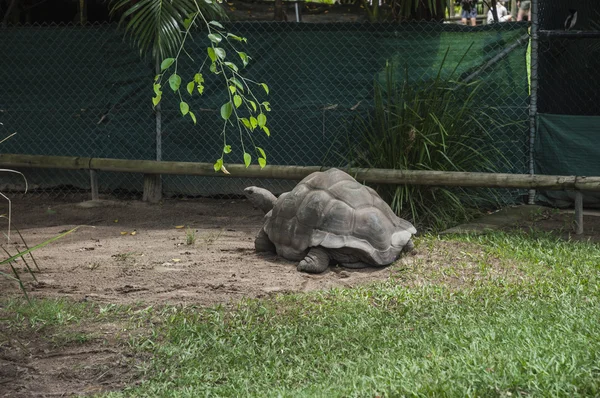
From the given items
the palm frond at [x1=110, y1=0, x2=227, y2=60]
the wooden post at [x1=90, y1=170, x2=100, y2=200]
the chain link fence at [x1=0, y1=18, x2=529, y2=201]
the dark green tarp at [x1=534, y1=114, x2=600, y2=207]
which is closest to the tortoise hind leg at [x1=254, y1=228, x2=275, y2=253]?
the chain link fence at [x1=0, y1=18, x2=529, y2=201]

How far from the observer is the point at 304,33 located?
9.35 m

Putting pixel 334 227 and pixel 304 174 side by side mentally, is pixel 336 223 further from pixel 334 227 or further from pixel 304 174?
pixel 304 174

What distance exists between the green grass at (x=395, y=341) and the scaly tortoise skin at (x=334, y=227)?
54 cm

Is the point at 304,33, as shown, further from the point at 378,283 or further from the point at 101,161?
the point at 378,283

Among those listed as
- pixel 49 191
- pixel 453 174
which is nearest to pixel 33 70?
pixel 49 191

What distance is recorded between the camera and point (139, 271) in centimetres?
663

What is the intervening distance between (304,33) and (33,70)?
3.43 m

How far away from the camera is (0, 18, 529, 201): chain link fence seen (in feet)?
28.9

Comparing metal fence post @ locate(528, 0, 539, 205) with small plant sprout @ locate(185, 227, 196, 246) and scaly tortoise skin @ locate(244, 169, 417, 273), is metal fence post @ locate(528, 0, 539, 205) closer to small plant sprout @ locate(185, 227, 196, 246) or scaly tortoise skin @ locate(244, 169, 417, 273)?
scaly tortoise skin @ locate(244, 169, 417, 273)

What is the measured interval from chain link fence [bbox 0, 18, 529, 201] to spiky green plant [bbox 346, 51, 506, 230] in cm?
17

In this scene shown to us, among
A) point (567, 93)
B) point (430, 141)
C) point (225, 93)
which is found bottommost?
point (430, 141)

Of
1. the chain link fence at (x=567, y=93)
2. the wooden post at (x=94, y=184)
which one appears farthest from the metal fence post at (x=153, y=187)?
the chain link fence at (x=567, y=93)

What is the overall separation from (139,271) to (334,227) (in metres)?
1.54

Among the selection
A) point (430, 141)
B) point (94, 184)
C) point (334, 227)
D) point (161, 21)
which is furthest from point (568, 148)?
point (94, 184)
